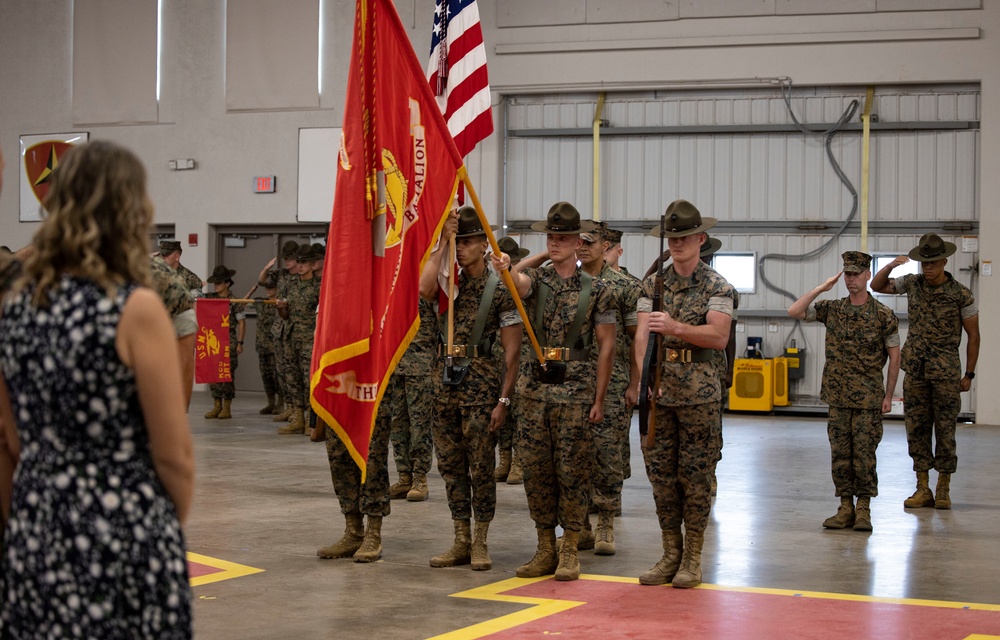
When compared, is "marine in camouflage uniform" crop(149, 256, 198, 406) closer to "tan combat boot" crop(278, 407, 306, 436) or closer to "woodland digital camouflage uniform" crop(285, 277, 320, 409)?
"woodland digital camouflage uniform" crop(285, 277, 320, 409)

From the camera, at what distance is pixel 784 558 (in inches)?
275

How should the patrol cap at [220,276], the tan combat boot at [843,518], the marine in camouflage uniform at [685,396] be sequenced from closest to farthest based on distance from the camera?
the marine in camouflage uniform at [685,396], the tan combat boot at [843,518], the patrol cap at [220,276]

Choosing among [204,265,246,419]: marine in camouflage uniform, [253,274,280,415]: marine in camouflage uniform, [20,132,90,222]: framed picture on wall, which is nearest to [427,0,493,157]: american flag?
[253,274,280,415]: marine in camouflage uniform

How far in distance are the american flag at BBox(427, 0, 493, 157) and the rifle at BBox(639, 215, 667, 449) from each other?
193cm

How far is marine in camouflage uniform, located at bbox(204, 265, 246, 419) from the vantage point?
16031mm

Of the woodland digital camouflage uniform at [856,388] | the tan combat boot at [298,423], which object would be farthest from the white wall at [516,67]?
the woodland digital camouflage uniform at [856,388]

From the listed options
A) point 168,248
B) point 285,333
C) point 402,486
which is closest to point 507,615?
point 402,486

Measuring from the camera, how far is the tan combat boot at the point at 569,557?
625 centimetres

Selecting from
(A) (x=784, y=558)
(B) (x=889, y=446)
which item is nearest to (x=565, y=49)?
(B) (x=889, y=446)

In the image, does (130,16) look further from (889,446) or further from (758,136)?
(889,446)

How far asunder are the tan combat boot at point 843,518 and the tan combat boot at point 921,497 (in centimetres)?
116

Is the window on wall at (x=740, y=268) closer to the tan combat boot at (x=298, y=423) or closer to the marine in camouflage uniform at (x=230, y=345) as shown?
the tan combat boot at (x=298, y=423)

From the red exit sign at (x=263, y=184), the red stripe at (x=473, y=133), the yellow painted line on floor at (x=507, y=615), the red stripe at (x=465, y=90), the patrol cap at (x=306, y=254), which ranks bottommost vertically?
the yellow painted line on floor at (x=507, y=615)

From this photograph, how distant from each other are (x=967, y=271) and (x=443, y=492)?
1037cm
